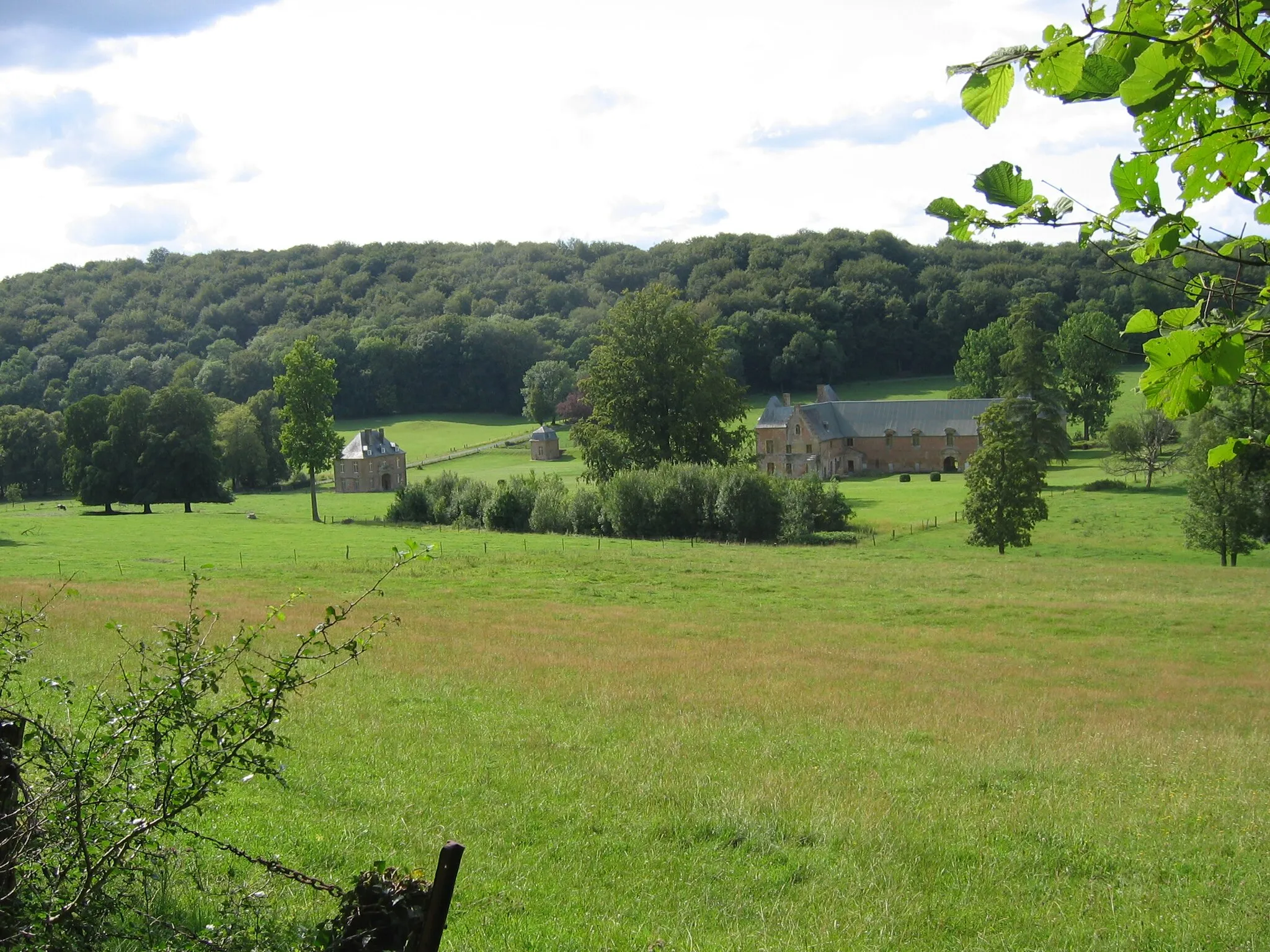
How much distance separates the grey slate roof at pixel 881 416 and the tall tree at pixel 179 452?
45.7 metres

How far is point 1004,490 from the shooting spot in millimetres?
46656

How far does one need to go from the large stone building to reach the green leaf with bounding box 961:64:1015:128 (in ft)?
271

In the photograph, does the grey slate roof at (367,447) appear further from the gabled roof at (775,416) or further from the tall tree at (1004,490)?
the tall tree at (1004,490)

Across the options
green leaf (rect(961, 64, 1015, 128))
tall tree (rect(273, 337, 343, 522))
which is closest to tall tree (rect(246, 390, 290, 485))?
tall tree (rect(273, 337, 343, 522))

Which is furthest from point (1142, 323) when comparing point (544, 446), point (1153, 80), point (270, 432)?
point (270, 432)

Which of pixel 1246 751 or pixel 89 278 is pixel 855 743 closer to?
pixel 1246 751

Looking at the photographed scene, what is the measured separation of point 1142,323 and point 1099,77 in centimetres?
72

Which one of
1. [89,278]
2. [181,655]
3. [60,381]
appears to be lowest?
[181,655]

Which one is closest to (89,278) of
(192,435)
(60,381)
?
(60,381)

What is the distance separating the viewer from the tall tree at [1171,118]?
264 centimetres

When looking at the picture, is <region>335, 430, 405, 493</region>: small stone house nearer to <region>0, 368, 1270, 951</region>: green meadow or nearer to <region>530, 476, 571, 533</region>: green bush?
<region>530, 476, 571, 533</region>: green bush

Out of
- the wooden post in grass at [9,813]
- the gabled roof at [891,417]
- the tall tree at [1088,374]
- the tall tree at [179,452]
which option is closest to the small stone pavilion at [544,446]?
the gabled roof at [891,417]

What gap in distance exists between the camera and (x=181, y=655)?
4.40 meters

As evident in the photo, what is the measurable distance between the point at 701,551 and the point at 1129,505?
2962 cm
